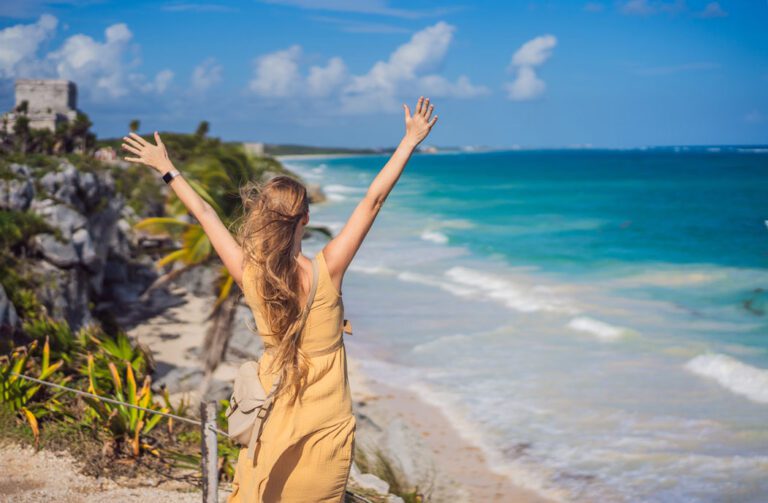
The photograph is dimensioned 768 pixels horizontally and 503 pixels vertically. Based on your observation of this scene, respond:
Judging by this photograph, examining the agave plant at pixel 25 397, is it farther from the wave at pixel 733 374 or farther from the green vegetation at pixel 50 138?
the green vegetation at pixel 50 138

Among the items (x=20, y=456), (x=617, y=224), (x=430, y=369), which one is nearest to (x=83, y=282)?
(x=430, y=369)

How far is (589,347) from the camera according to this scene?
1407 cm

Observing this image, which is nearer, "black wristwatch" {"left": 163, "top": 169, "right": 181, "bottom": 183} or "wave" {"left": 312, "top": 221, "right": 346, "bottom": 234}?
"black wristwatch" {"left": 163, "top": 169, "right": 181, "bottom": 183}

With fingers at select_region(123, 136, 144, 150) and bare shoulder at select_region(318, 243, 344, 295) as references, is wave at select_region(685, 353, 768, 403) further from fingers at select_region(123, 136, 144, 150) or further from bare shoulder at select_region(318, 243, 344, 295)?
fingers at select_region(123, 136, 144, 150)

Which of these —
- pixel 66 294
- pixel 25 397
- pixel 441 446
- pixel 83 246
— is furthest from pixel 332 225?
pixel 25 397

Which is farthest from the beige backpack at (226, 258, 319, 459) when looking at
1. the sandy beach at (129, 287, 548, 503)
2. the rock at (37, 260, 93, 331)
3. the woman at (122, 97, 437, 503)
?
the rock at (37, 260, 93, 331)

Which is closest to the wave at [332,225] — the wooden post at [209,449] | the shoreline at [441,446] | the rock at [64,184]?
the rock at [64,184]

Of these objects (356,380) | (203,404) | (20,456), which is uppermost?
(203,404)

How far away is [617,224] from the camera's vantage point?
37.6m

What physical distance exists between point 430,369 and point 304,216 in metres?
10.5

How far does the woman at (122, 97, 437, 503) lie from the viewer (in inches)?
89.5

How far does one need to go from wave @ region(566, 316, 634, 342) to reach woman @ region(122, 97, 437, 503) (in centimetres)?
1317

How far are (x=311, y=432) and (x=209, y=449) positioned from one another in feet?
5.35

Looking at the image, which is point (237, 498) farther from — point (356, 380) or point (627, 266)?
point (627, 266)
